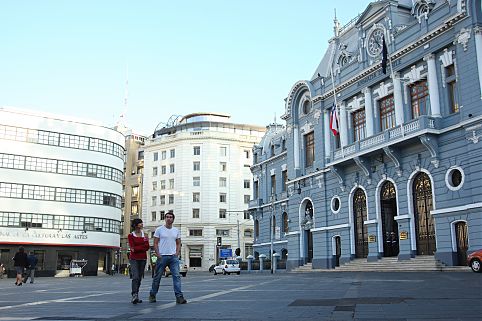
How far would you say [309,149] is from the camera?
40719 millimetres

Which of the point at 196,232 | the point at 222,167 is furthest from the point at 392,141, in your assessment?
the point at 222,167

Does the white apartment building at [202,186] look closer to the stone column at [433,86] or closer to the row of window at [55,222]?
the row of window at [55,222]

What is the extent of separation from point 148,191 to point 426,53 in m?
56.0

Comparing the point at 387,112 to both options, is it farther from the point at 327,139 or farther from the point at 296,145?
the point at 296,145

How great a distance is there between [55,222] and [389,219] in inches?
1253

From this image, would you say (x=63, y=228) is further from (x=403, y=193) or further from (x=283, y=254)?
(x=403, y=193)

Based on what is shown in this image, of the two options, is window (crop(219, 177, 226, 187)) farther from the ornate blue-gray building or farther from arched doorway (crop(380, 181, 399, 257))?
arched doorway (crop(380, 181, 399, 257))

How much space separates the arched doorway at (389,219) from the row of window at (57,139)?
31632 mm

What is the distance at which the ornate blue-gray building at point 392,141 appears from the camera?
2586cm

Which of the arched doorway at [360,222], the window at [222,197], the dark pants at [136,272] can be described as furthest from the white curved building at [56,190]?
the dark pants at [136,272]

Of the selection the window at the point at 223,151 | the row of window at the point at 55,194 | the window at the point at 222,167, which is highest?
the window at the point at 223,151

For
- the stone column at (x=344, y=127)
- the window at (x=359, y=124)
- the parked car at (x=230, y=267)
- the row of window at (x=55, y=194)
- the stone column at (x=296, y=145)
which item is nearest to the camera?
the window at (x=359, y=124)

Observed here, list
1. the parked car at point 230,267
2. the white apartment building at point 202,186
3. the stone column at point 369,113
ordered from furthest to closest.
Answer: the white apartment building at point 202,186 → the parked car at point 230,267 → the stone column at point 369,113

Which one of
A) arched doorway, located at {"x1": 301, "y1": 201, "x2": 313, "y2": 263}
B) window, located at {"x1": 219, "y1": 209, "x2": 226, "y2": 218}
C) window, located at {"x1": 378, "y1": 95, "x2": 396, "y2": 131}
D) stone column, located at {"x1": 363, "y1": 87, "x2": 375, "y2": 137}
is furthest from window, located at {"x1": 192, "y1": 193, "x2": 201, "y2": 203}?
window, located at {"x1": 378, "y1": 95, "x2": 396, "y2": 131}
